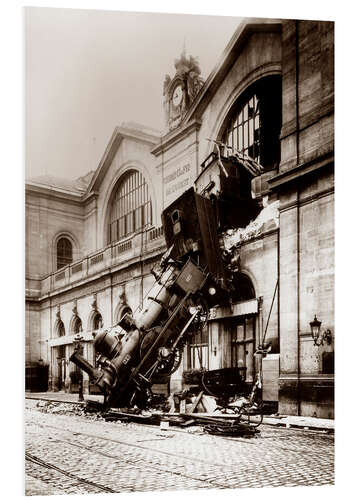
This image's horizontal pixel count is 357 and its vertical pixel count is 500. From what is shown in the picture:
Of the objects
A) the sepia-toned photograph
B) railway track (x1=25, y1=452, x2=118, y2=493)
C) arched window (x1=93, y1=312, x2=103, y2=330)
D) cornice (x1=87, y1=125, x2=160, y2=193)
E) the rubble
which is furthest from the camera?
arched window (x1=93, y1=312, x2=103, y2=330)

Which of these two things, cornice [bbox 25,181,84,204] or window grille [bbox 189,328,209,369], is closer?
cornice [bbox 25,181,84,204]

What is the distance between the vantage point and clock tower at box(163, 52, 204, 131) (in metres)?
7.44

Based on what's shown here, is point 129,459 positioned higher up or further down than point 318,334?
further down

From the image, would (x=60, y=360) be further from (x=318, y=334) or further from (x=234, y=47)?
(x=234, y=47)

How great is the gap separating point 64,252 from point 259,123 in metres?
2.50

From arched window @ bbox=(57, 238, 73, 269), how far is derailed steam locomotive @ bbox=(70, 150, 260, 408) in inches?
36.0

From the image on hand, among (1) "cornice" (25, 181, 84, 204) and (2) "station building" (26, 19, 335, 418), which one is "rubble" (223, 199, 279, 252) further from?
(1) "cornice" (25, 181, 84, 204)

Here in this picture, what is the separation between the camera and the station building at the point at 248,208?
7344 millimetres

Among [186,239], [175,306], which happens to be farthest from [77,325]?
[186,239]

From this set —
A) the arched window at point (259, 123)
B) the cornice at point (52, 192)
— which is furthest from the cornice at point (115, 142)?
the arched window at point (259, 123)

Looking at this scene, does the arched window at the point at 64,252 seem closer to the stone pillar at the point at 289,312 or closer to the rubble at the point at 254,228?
the rubble at the point at 254,228

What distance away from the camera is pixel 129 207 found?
25.8 feet

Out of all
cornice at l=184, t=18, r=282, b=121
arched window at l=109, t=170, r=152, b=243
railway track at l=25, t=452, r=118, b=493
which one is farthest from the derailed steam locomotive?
railway track at l=25, t=452, r=118, b=493
